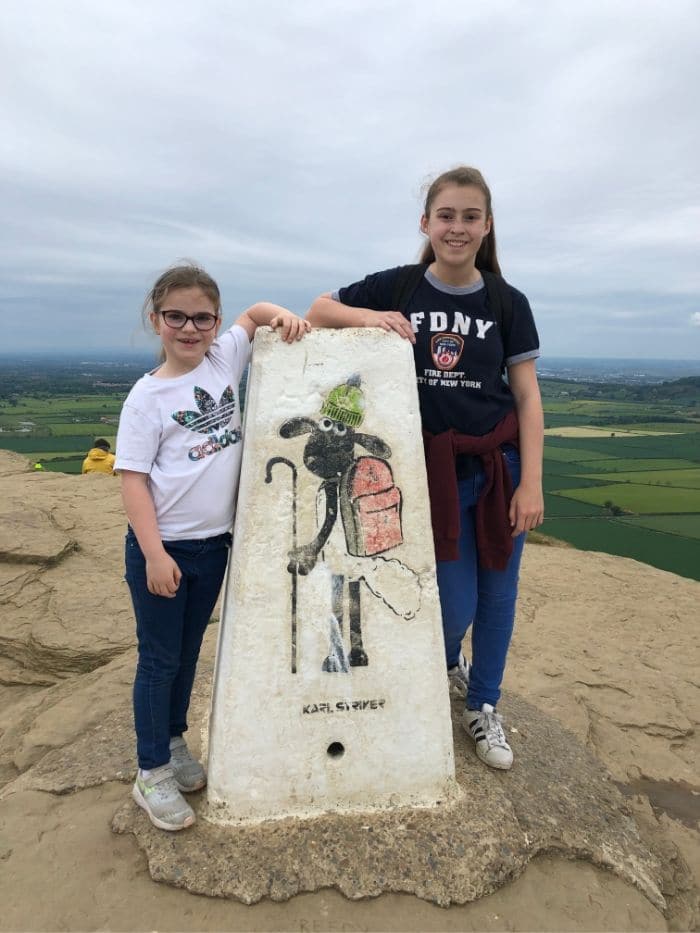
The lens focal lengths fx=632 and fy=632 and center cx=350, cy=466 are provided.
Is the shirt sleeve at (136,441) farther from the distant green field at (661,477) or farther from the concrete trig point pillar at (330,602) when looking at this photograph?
the distant green field at (661,477)

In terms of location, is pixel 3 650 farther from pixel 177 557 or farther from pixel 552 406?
pixel 552 406

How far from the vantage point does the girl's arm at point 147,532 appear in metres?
2.30

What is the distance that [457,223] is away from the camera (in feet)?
8.36

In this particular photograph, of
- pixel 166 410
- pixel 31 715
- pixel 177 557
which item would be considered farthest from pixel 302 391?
pixel 31 715

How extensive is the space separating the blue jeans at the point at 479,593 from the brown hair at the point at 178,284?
4.36 ft

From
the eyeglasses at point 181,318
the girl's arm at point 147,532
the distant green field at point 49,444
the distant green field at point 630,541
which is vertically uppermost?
the eyeglasses at point 181,318

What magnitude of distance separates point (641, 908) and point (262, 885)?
1466mm

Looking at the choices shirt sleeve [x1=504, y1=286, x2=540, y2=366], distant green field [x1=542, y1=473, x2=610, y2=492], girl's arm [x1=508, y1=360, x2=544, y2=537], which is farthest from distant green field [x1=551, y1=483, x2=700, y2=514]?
shirt sleeve [x1=504, y1=286, x2=540, y2=366]

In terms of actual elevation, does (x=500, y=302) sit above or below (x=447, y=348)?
above

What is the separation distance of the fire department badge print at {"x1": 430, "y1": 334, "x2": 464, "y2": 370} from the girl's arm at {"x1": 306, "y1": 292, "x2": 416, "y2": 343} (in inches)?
3.8

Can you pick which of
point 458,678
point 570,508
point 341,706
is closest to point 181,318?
point 341,706

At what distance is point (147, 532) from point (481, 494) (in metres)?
1.39

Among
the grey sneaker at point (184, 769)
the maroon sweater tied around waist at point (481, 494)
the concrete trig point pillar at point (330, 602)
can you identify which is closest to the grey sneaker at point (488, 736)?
the concrete trig point pillar at point (330, 602)

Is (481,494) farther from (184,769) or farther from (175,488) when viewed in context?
(184,769)
